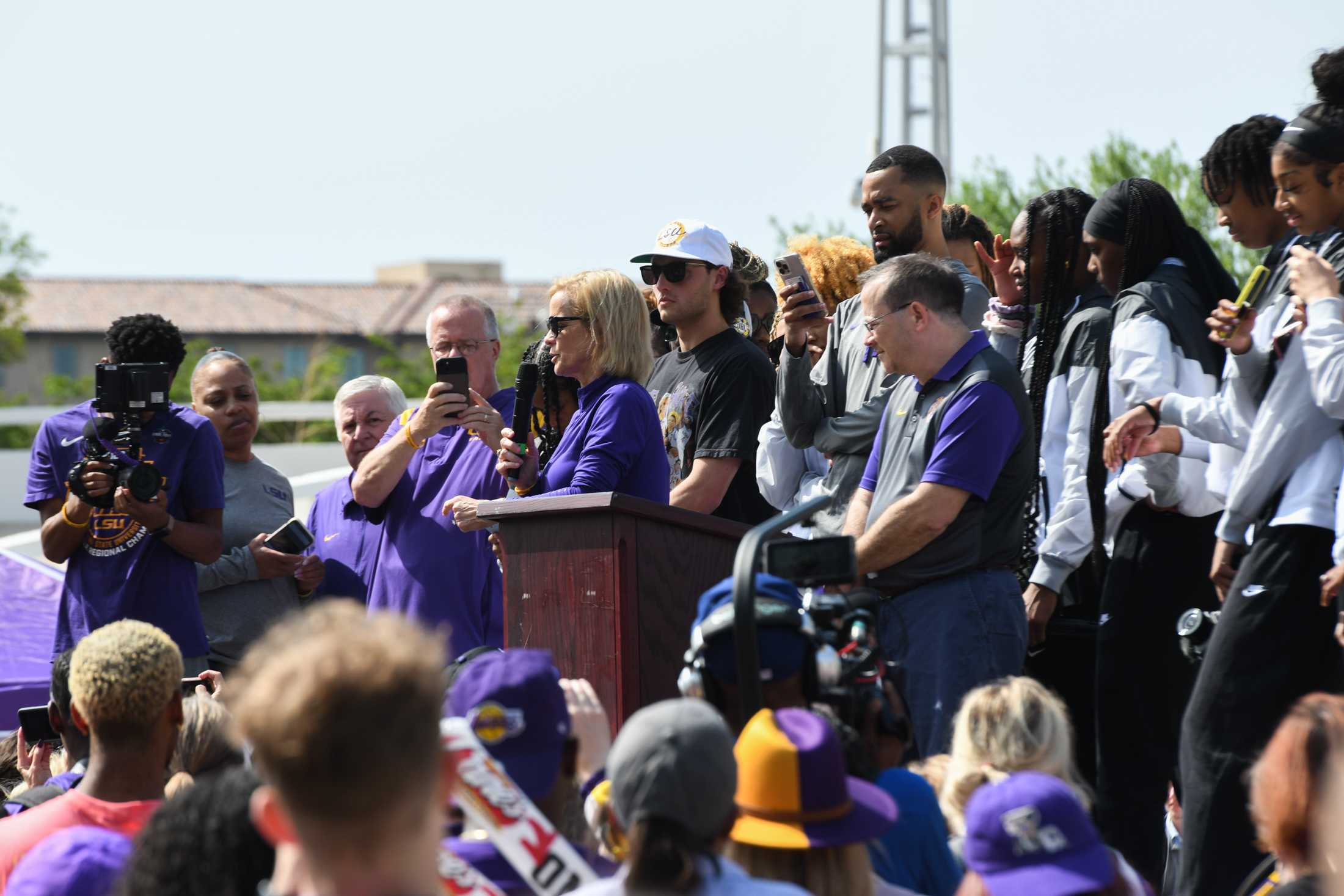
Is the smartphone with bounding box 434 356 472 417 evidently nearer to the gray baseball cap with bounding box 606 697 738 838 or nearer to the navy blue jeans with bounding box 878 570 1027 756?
the navy blue jeans with bounding box 878 570 1027 756

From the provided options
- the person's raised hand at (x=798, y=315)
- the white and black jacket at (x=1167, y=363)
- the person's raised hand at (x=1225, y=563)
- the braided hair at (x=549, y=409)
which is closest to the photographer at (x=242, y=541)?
the braided hair at (x=549, y=409)

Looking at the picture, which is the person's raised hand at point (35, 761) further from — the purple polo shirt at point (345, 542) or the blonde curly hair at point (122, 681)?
the purple polo shirt at point (345, 542)

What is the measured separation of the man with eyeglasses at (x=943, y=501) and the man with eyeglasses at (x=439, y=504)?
1.65 m

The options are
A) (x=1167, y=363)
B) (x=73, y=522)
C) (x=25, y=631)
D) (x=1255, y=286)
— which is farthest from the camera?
(x=25, y=631)

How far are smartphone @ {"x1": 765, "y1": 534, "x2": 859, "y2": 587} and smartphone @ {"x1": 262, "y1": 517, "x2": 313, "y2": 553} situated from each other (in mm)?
3694

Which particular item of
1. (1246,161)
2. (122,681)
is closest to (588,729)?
(122,681)

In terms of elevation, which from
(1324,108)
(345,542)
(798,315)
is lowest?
(345,542)

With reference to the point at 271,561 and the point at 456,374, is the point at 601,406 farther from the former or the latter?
the point at 271,561

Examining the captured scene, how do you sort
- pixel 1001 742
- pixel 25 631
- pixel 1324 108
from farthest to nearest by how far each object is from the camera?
pixel 25 631, pixel 1324 108, pixel 1001 742

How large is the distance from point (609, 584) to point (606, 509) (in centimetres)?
21

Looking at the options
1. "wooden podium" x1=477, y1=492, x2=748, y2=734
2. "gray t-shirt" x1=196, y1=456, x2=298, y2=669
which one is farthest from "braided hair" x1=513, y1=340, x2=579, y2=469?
"gray t-shirt" x1=196, y1=456, x2=298, y2=669

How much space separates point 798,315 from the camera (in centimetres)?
543

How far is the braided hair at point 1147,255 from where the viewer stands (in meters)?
5.32

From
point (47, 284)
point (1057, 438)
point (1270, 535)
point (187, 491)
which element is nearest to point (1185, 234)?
point (1057, 438)
